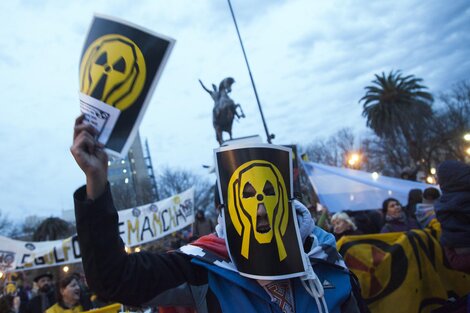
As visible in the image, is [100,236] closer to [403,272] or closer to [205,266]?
[205,266]

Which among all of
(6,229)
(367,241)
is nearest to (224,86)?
(367,241)

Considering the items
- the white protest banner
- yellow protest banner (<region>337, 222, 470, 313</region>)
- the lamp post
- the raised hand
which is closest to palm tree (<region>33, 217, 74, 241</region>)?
the lamp post

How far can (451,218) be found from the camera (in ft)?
8.95

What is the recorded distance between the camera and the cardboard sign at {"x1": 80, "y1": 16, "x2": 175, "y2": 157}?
1.59 meters

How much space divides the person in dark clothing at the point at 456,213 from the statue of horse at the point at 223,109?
8227 mm

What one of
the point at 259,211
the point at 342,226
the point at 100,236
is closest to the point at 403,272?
the point at 342,226

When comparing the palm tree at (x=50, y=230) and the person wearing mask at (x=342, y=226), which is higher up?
the palm tree at (x=50, y=230)

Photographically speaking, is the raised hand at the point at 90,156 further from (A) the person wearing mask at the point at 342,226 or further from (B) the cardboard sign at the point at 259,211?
(A) the person wearing mask at the point at 342,226

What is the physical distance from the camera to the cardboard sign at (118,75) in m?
1.59

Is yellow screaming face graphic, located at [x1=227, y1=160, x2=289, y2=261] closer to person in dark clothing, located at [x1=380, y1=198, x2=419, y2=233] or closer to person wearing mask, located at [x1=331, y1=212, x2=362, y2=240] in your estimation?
person wearing mask, located at [x1=331, y1=212, x2=362, y2=240]

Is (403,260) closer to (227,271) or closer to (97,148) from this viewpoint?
(227,271)

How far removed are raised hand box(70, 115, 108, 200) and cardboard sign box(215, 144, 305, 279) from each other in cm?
65

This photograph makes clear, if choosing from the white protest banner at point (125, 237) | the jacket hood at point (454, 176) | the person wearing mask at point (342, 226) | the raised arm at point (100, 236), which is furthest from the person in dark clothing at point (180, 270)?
the white protest banner at point (125, 237)

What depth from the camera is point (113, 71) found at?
63.7 inches
